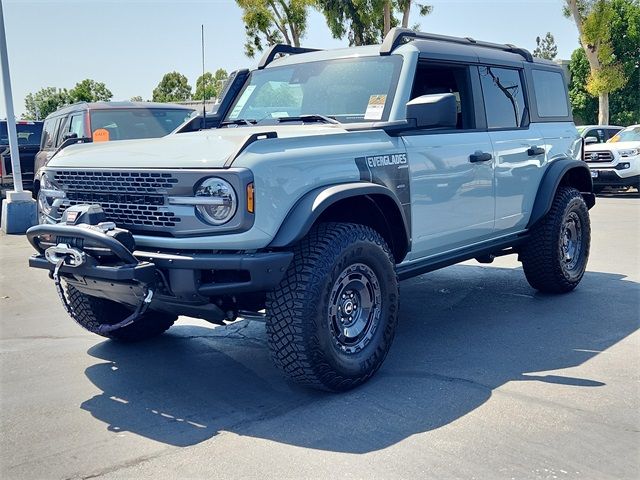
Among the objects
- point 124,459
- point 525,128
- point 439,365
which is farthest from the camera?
point 525,128

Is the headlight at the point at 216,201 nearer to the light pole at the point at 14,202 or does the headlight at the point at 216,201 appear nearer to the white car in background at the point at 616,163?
the light pole at the point at 14,202

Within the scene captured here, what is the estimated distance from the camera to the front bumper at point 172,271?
11.8ft

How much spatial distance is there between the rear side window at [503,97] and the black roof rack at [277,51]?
146 cm

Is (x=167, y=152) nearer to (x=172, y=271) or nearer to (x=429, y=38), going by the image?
(x=172, y=271)

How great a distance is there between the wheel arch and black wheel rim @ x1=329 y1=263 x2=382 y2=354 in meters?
0.37

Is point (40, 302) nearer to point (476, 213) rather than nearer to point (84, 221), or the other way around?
point (84, 221)

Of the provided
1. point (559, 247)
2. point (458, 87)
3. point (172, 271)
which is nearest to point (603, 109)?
point (559, 247)

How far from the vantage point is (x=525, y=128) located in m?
6.02

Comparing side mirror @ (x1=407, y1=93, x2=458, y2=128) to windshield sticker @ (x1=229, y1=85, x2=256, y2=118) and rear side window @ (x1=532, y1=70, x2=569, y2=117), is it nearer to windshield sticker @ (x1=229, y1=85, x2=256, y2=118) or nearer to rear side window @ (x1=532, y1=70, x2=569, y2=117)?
windshield sticker @ (x1=229, y1=85, x2=256, y2=118)

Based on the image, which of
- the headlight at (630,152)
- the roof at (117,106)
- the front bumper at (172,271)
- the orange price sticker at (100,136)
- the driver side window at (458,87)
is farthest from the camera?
the headlight at (630,152)

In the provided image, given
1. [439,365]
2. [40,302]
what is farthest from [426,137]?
[40,302]

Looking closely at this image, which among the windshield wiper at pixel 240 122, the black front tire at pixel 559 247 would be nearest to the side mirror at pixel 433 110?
the windshield wiper at pixel 240 122

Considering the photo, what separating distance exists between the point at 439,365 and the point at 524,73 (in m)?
3.05

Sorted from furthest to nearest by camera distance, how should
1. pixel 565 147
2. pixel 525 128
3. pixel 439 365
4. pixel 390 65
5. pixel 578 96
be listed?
pixel 578 96
pixel 565 147
pixel 525 128
pixel 390 65
pixel 439 365
